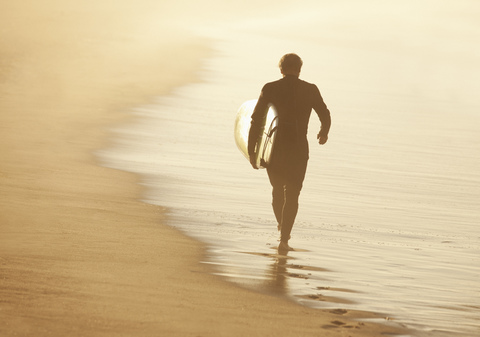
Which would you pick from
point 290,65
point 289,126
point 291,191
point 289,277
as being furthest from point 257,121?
point 289,277

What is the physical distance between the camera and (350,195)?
14234 millimetres

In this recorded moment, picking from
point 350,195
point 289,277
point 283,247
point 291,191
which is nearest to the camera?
point 289,277

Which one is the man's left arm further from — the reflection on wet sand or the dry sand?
the dry sand

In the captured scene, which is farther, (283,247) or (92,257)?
(283,247)

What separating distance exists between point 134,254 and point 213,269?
68cm

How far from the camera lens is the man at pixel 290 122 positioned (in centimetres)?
1031

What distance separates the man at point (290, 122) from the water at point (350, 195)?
1.59ft

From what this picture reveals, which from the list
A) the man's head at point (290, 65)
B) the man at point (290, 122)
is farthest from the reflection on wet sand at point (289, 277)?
the man's head at point (290, 65)

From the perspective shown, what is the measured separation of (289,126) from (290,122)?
0.04 metres

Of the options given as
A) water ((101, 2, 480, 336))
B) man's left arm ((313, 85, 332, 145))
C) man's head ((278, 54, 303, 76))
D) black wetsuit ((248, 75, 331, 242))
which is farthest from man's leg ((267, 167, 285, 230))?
man's head ((278, 54, 303, 76))

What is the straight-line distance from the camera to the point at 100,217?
11047mm

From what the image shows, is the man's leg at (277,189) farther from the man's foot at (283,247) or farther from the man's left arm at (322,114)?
the man's left arm at (322,114)

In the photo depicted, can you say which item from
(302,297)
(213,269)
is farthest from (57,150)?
(302,297)

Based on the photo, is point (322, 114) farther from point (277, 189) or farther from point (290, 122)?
point (277, 189)
